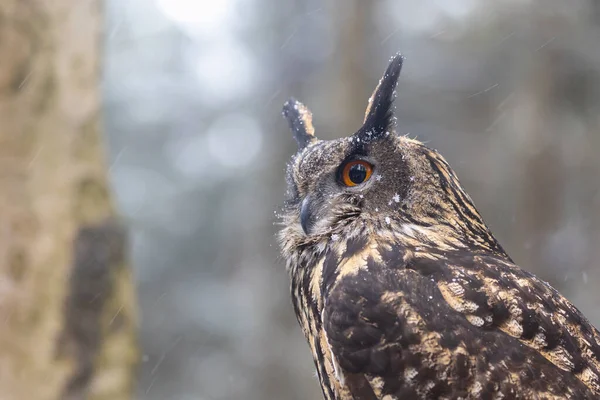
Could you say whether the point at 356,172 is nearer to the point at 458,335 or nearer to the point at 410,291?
the point at 410,291

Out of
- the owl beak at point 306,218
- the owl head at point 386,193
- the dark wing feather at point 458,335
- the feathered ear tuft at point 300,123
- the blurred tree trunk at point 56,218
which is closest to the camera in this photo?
the dark wing feather at point 458,335

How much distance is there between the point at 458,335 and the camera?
1.67 m

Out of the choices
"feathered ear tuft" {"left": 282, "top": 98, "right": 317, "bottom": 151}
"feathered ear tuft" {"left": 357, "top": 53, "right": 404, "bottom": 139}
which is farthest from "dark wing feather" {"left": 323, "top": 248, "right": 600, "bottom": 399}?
"feathered ear tuft" {"left": 282, "top": 98, "right": 317, "bottom": 151}

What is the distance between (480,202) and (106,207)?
10.1ft

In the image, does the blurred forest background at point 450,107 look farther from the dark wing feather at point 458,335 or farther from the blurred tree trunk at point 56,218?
the dark wing feather at point 458,335

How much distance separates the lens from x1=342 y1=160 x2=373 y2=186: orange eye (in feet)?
7.09

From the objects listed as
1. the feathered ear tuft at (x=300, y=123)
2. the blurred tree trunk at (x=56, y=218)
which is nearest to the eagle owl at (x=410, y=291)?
the feathered ear tuft at (x=300, y=123)

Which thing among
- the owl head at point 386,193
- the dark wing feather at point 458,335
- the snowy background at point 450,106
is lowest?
the dark wing feather at point 458,335

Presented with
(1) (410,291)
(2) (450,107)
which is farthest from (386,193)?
(2) (450,107)

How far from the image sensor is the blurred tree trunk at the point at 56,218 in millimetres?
2936

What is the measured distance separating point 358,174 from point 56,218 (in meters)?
1.77

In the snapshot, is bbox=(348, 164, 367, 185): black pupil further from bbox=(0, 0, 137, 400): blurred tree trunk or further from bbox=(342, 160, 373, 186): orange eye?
bbox=(0, 0, 137, 400): blurred tree trunk

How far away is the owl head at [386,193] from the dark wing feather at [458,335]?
259 millimetres

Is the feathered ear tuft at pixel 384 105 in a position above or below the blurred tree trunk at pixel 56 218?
below
